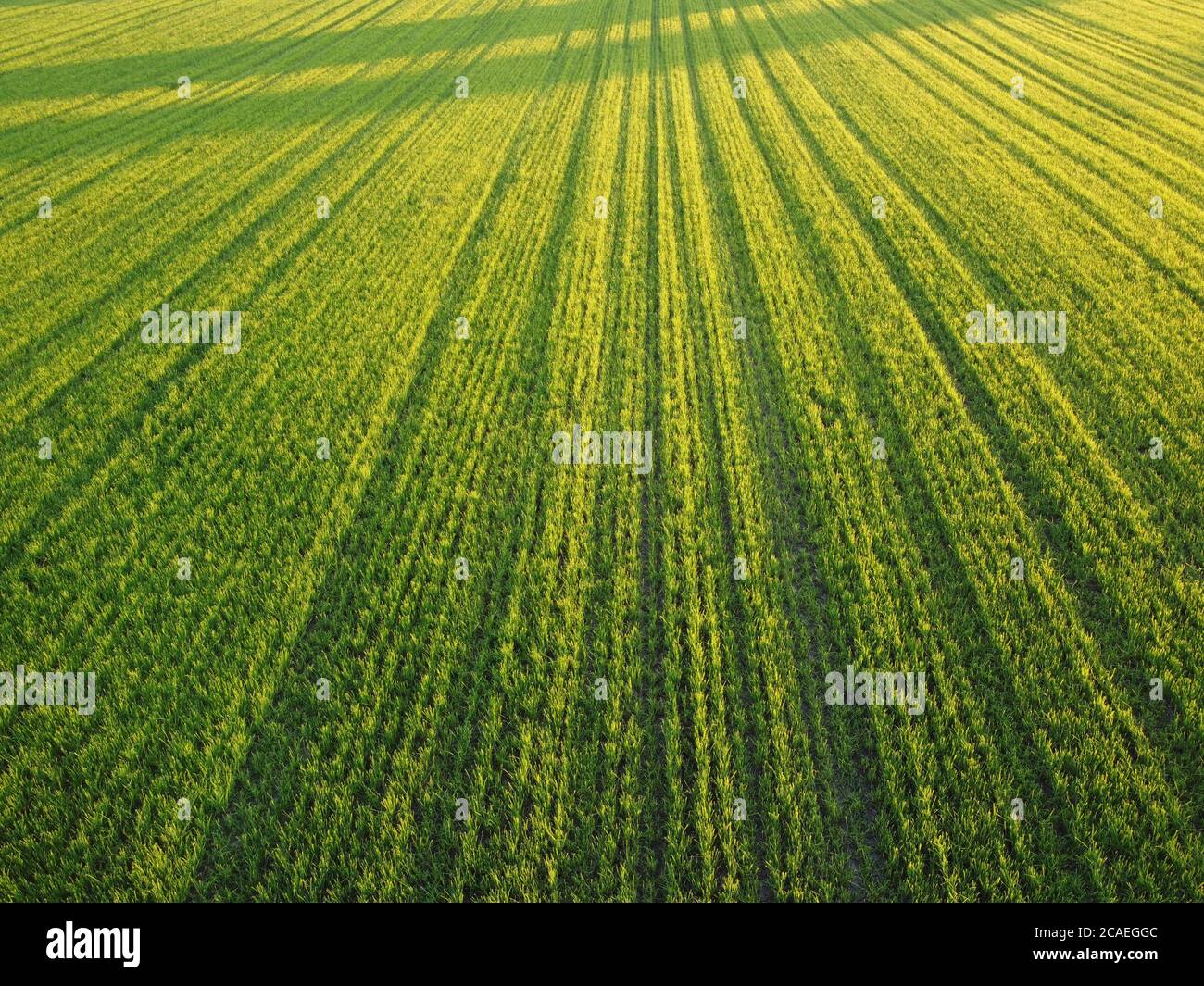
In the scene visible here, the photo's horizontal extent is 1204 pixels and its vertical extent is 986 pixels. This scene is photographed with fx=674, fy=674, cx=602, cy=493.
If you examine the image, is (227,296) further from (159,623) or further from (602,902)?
(602,902)

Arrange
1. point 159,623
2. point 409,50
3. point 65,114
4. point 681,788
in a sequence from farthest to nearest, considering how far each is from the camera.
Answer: point 409,50 → point 65,114 → point 159,623 → point 681,788

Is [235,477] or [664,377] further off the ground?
[664,377]

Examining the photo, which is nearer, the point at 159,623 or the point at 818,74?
the point at 159,623

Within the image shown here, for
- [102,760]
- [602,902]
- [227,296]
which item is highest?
[227,296]

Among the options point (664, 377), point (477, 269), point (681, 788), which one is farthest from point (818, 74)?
point (681, 788)

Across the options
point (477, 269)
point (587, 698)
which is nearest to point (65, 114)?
point (477, 269)

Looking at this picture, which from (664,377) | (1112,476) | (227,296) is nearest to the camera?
(1112,476)
